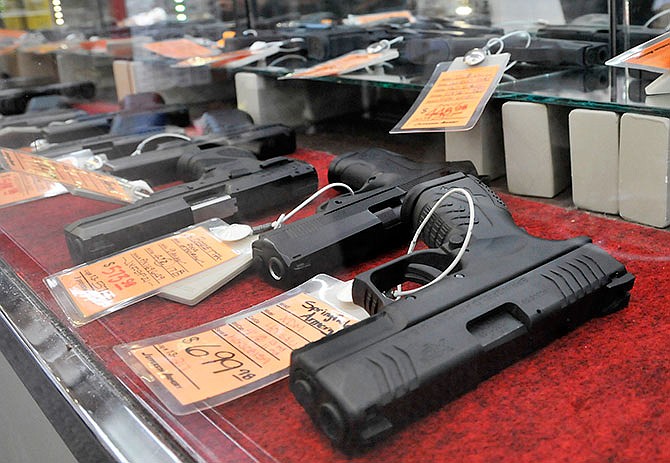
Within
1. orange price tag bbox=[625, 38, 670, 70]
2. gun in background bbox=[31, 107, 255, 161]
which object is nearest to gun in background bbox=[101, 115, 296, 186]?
gun in background bbox=[31, 107, 255, 161]

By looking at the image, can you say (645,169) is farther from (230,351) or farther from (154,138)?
(154,138)

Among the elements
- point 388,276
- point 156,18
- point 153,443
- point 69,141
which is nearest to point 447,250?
point 388,276

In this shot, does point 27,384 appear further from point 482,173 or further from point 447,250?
point 482,173

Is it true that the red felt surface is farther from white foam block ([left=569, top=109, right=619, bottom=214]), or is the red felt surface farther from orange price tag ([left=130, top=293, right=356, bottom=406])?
white foam block ([left=569, top=109, right=619, bottom=214])

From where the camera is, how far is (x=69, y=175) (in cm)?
99

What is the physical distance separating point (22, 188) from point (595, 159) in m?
0.82

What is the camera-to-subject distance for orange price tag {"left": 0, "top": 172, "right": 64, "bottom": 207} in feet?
3.38

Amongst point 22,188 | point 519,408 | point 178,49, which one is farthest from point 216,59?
point 519,408

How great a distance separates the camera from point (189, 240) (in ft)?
2.61

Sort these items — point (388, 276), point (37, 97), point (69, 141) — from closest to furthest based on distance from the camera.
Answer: point (388, 276) → point (69, 141) → point (37, 97)

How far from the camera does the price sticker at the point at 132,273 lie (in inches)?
26.8

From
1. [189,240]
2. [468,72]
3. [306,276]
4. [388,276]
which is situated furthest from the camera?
[468,72]

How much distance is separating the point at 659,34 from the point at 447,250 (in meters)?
0.49

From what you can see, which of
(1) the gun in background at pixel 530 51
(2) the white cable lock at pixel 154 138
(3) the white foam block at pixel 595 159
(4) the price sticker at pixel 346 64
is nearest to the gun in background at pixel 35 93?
(2) the white cable lock at pixel 154 138
